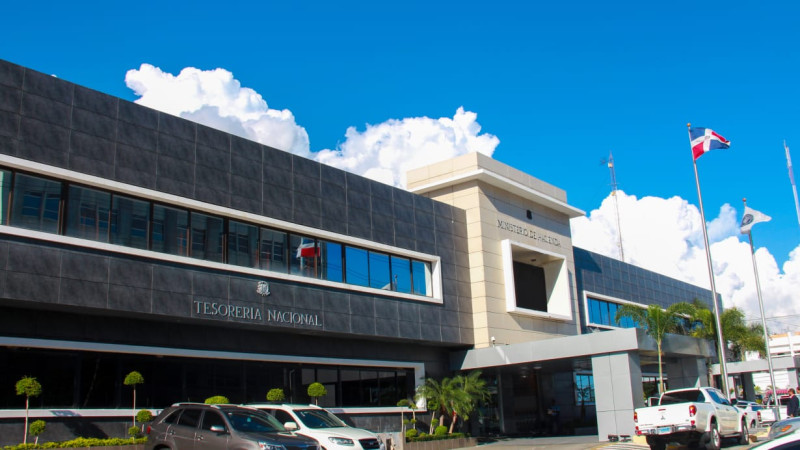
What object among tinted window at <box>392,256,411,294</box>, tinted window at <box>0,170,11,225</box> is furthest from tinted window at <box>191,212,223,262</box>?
tinted window at <box>392,256,411,294</box>

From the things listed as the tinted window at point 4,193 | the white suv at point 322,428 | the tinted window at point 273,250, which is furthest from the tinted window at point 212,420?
the tinted window at point 273,250

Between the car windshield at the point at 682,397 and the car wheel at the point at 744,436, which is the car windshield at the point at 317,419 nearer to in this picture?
the car windshield at the point at 682,397

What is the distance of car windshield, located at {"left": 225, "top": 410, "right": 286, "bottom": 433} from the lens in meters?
15.5

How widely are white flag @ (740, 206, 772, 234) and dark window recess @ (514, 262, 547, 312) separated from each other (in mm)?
10312

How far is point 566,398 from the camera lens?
131 feet

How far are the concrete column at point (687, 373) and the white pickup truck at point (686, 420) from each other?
9925mm

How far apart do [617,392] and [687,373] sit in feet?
25.6

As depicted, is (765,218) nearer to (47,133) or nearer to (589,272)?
(589,272)

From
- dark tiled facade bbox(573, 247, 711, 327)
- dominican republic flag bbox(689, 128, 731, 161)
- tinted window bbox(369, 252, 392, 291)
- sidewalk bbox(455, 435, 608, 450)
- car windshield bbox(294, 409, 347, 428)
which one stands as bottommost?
sidewalk bbox(455, 435, 608, 450)

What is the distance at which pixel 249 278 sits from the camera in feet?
78.5

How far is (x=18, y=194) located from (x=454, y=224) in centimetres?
1903

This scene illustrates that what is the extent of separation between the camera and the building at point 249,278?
1955cm

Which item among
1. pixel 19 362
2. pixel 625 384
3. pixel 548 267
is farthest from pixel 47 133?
pixel 548 267

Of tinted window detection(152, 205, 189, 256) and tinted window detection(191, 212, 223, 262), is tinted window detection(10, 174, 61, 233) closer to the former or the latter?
tinted window detection(152, 205, 189, 256)
